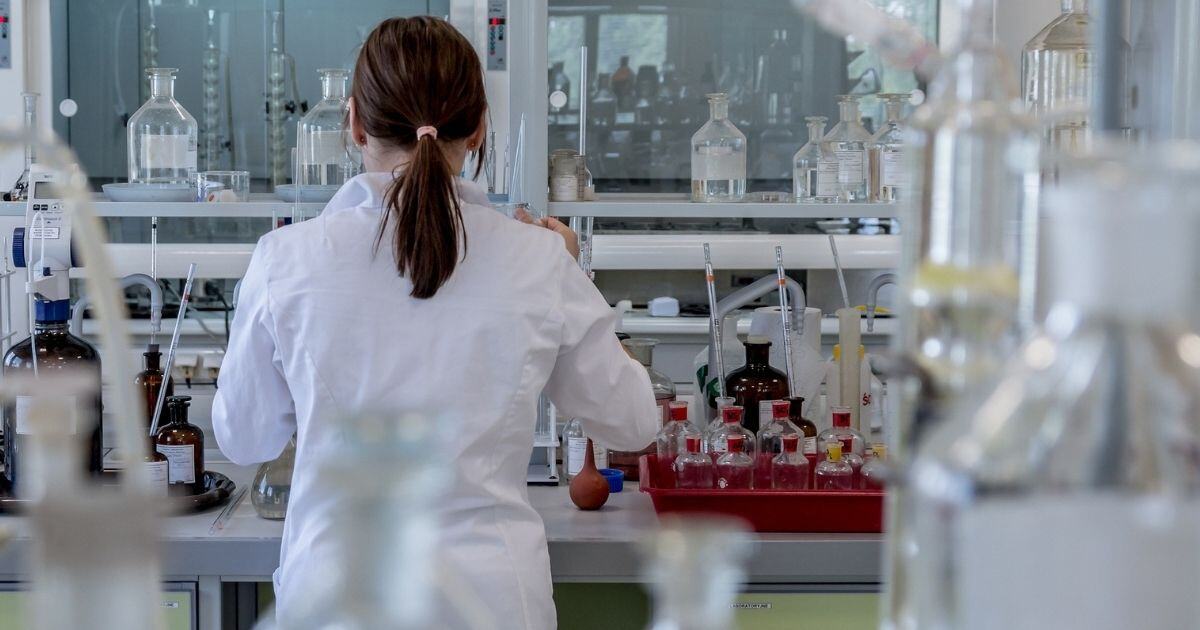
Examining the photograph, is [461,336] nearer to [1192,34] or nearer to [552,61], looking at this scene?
[1192,34]

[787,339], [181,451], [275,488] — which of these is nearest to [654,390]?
[787,339]

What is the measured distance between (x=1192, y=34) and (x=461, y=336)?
878 mm

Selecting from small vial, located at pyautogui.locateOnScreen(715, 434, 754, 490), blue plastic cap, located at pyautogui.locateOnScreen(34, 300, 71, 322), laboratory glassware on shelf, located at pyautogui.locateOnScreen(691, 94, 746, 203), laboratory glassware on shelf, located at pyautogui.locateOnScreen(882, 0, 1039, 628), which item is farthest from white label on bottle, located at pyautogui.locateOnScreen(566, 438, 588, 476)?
laboratory glassware on shelf, located at pyautogui.locateOnScreen(882, 0, 1039, 628)

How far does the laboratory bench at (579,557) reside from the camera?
2059 mm

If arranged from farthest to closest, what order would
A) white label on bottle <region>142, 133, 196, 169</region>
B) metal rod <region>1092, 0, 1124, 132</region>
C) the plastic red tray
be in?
white label on bottle <region>142, 133, 196, 169</region> → the plastic red tray → metal rod <region>1092, 0, 1124, 132</region>

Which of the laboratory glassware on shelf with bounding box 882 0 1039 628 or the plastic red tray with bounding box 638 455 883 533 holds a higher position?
the laboratory glassware on shelf with bounding box 882 0 1039 628

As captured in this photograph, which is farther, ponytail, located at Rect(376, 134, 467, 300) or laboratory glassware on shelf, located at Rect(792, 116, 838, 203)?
laboratory glassware on shelf, located at Rect(792, 116, 838, 203)

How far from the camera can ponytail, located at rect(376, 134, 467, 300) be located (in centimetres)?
163

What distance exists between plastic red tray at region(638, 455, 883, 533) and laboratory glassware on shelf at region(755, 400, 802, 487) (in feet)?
0.27

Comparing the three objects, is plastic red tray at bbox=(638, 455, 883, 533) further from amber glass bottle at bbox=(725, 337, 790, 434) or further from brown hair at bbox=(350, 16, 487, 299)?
brown hair at bbox=(350, 16, 487, 299)

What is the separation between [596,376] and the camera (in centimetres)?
181

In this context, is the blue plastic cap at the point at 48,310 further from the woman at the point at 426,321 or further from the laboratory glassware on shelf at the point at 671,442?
the laboratory glassware on shelf at the point at 671,442

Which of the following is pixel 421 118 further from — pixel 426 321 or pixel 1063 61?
pixel 1063 61

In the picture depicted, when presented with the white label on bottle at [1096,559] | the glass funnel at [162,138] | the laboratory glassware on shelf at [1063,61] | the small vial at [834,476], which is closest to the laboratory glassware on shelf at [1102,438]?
the white label on bottle at [1096,559]
